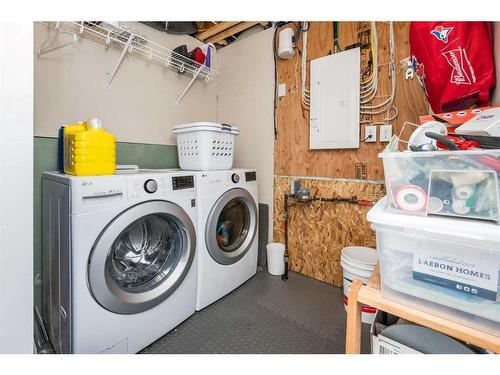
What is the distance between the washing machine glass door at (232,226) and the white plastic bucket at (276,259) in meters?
0.27

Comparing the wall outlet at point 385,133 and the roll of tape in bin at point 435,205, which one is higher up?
the wall outlet at point 385,133

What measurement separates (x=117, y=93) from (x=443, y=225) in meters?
2.00

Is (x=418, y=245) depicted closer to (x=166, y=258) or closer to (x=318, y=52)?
(x=166, y=258)

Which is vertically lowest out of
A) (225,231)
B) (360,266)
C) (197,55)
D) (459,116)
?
(360,266)

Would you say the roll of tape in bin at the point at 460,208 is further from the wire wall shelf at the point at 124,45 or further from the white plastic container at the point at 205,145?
the wire wall shelf at the point at 124,45

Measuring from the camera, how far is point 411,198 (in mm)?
649

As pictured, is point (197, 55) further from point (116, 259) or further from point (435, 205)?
point (435, 205)

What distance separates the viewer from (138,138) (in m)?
1.83

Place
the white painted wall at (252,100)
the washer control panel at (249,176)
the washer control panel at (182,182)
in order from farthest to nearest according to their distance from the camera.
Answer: the white painted wall at (252,100), the washer control panel at (249,176), the washer control panel at (182,182)

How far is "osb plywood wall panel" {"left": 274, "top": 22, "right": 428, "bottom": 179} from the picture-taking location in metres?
1.49

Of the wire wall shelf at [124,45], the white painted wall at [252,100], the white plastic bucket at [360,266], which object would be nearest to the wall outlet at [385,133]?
the white plastic bucket at [360,266]

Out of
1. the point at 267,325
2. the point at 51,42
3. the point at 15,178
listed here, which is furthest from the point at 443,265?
the point at 51,42

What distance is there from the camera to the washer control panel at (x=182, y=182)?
1.29 metres
